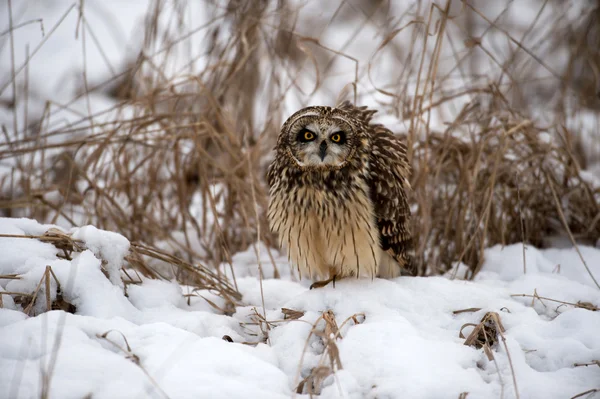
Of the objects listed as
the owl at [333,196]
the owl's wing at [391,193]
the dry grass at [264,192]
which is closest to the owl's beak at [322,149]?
the owl at [333,196]

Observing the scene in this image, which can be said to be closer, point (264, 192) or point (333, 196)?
point (333, 196)

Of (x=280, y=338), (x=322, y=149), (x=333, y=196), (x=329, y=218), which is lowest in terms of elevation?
(x=280, y=338)

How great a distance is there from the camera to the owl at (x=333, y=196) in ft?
7.58

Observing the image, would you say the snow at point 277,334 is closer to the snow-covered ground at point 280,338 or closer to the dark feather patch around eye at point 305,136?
the snow-covered ground at point 280,338

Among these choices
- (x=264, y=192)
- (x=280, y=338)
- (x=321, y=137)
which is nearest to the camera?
(x=280, y=338)

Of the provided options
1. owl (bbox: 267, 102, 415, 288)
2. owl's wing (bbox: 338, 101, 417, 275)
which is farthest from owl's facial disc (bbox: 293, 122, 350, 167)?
owl's wing (bbox: 338, 101, 417, 275)

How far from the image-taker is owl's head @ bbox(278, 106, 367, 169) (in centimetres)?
228

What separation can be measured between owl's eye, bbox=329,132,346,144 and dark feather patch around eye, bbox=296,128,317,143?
9cm

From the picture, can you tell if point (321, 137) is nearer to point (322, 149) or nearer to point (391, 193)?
point (322, 149)

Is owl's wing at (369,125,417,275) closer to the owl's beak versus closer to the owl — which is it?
the owl

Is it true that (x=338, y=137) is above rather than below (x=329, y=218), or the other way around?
above

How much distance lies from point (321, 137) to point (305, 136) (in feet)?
0.27

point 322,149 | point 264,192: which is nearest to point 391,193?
point 322,149

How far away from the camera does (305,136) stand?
231 cm
